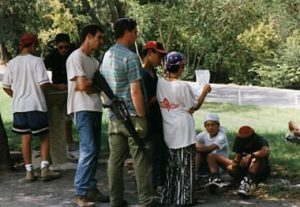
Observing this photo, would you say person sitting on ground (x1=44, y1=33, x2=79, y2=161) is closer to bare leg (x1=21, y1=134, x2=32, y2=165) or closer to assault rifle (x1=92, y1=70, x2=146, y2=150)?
bare leg (x1=21, y1=134, x2=32, y2=165)

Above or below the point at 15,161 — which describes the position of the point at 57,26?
above

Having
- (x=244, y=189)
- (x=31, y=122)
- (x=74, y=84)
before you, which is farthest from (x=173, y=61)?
(x=31, y=122)

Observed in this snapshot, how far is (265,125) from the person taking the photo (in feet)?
50.2

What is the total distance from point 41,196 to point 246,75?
29.3 m

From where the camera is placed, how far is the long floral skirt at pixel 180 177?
5.66m

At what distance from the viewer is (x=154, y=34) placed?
3161 cm

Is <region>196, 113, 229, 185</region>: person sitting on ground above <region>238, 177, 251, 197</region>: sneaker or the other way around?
above

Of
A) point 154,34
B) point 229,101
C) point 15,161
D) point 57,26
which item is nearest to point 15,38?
point 15,161

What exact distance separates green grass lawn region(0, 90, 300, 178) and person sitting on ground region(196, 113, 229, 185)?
1.13m

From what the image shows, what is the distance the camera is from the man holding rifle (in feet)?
17.0

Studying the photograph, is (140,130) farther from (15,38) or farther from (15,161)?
(15,38)

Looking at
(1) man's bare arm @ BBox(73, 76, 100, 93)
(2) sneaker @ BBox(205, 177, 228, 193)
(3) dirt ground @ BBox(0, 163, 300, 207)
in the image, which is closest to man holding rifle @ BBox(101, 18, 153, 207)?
(1) man's bare arm @ BBox(73, 76, 100, 93)

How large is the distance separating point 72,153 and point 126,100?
9.79ft

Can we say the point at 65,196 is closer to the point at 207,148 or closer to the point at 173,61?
the point at 207,148
